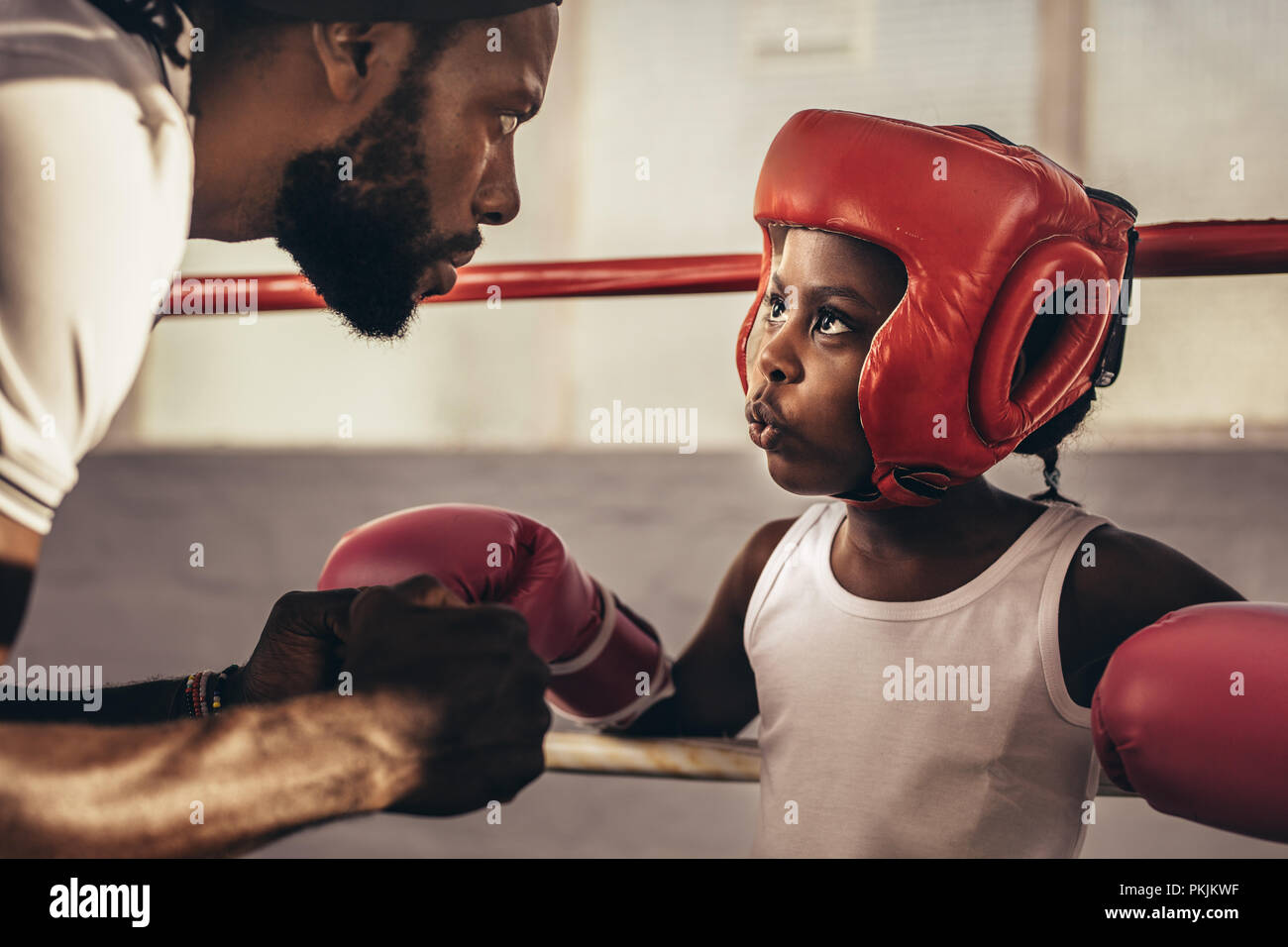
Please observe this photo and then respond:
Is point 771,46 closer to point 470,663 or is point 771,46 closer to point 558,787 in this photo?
point 558,787

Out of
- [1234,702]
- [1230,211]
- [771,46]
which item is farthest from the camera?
[771,46]

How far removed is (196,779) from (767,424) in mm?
514

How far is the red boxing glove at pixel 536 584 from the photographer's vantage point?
0.99 metres

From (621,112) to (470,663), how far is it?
6.69 feet

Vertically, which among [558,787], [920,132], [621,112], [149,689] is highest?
[621,112]

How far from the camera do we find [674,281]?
1104 mm

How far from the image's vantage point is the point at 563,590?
1.02m

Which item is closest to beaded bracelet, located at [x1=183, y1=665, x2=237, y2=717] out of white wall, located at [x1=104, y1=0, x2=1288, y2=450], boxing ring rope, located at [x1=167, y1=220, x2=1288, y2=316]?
boxing ring rope, located at [x1=167, y1=220, x2=1288, y2=316]

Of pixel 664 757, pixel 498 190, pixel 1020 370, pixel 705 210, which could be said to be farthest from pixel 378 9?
pixel 705 210

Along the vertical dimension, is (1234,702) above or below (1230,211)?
below

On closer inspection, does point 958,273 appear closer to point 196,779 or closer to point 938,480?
point 938,480

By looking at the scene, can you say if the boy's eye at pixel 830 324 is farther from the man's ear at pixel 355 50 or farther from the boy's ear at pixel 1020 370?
the man's ear at pixel 355 50

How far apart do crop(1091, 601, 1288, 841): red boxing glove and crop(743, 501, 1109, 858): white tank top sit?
0.30 ft
